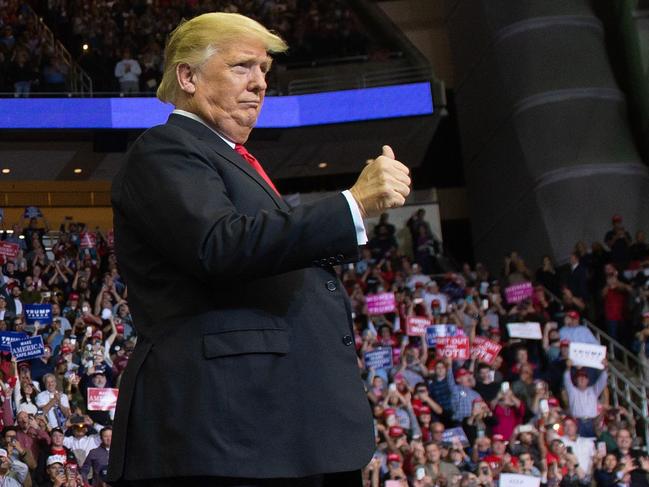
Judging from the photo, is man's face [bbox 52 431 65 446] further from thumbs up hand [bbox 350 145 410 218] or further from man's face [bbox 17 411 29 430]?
thumbs up hand [bbox 350 145 410 218]

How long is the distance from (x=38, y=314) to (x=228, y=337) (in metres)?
9.36

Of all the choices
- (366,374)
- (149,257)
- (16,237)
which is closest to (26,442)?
(366,374)

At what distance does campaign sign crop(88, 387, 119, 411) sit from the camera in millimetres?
8953

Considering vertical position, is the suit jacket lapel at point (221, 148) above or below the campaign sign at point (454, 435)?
above

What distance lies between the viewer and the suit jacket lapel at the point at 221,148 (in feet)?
6.52

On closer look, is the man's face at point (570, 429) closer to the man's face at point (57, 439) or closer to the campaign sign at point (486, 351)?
the campaign sign at point (486, 351)

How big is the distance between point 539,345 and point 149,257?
10.2 m

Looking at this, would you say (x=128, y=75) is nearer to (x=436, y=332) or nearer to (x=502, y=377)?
Answer: (x=436, y=332)

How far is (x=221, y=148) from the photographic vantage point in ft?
6.55

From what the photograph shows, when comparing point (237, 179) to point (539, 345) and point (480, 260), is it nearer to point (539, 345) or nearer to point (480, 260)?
point (539, 345)

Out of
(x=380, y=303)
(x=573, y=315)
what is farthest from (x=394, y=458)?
(x=573, y=315)

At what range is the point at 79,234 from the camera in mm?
14289

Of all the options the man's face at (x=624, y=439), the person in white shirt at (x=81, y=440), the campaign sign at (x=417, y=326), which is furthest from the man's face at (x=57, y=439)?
the man's face at (x=624, y=439)

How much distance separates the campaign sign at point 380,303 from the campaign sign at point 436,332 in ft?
2.52
